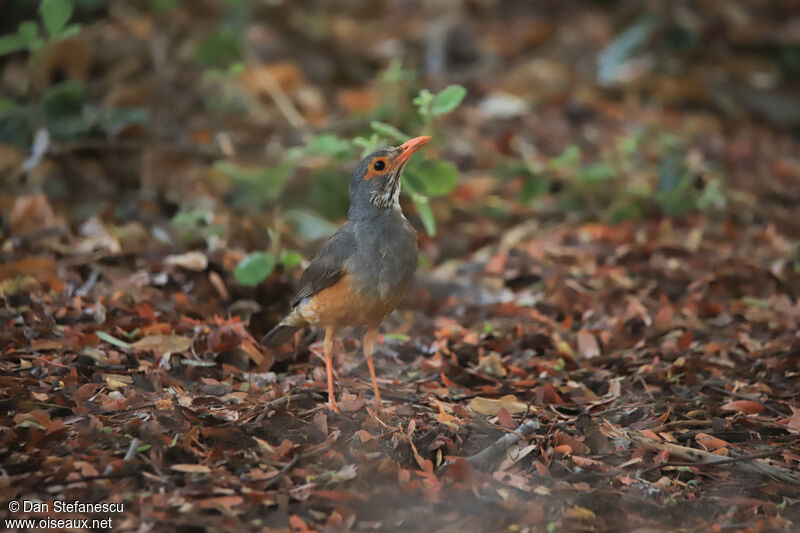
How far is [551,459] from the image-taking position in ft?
14.2

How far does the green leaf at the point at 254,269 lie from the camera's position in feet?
18.9

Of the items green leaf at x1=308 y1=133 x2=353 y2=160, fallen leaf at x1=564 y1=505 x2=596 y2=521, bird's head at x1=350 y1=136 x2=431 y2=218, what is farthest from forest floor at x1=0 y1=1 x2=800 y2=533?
bird's head at x1=350 y1=136 x2=431 y2=218

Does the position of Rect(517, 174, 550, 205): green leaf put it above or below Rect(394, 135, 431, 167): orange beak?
below

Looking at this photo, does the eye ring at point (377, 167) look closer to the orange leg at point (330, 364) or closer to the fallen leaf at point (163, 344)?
the orange leg at point (330, 364)

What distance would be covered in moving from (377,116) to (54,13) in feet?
9.03

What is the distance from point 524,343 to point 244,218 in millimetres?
2607

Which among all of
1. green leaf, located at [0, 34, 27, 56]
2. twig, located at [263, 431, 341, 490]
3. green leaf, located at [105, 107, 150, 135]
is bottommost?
twig, located at [263, 431, 341, 490]

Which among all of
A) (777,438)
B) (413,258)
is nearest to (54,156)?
(413,258)

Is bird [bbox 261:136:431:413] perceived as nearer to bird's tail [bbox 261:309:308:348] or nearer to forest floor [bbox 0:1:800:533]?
bird's tail [bbox 261:309:308:348]

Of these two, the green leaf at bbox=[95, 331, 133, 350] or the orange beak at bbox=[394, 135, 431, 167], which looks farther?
the green leaf at bbox=[95, 331, 133, 350]

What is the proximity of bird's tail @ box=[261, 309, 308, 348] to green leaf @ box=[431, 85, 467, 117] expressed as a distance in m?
1.64

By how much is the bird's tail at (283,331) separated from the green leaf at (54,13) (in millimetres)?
2639

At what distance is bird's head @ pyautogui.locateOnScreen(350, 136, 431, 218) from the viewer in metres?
5.07

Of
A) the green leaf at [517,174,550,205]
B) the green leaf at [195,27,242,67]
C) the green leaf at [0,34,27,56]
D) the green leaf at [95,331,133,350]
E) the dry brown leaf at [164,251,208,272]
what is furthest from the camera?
the green leaf at [195,27,242,67]
